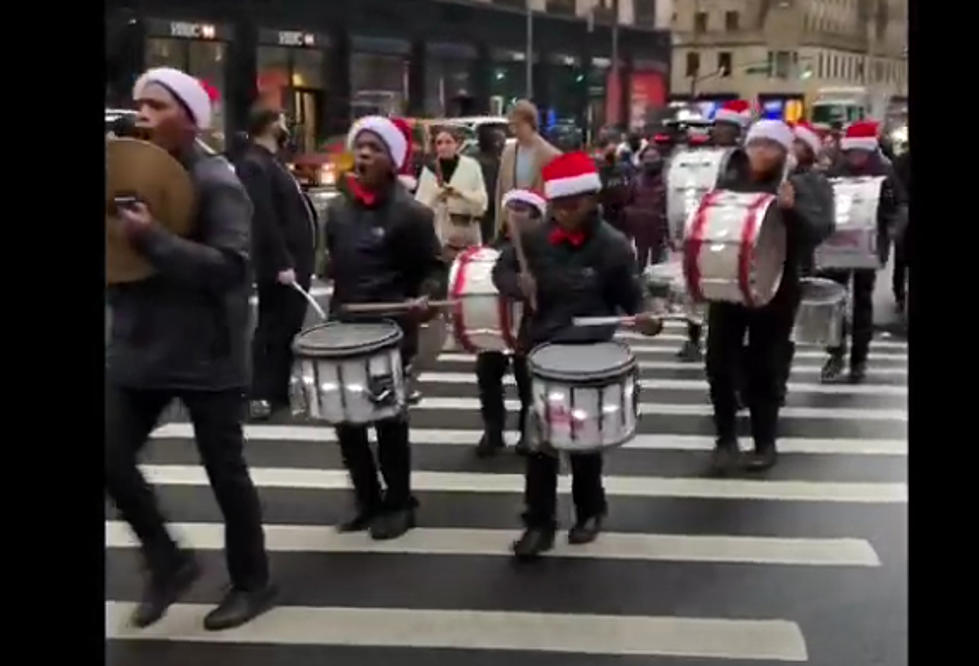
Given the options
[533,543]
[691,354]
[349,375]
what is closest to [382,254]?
[349,375]

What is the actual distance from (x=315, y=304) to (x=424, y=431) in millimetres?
1070

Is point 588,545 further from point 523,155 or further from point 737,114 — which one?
point 737,114

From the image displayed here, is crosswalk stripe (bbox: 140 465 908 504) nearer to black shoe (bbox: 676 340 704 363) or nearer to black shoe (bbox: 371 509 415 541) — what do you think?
black shoe (bbox: 371 509 415 541)

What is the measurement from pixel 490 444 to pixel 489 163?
4081 mm

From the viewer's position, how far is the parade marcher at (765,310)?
6.81m

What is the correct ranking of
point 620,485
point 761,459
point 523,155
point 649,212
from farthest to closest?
point 649,212, point 523,155, point 761,459, point 620,485

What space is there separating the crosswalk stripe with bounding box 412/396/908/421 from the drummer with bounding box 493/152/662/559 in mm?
Result: 2731

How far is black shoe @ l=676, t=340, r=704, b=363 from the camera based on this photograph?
1044cm

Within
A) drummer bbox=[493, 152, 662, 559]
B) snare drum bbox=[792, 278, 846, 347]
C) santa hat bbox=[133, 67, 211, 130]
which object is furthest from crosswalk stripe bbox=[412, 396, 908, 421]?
santa hat bbox=[133, 67, 211, 130]

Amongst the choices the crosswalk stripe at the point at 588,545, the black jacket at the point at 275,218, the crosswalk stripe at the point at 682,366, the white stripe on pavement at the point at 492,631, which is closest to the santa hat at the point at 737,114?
the crosswalk stripe at the point at 682,366

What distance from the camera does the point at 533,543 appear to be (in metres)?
5.62

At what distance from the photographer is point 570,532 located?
586 cm
